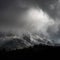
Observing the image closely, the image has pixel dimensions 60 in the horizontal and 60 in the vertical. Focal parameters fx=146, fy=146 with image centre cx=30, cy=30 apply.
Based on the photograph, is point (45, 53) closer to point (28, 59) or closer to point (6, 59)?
point (28, 59)

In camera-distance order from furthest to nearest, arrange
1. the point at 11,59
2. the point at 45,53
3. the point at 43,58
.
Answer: the point at 11,59 < the point at 45,53 < the point at 43,58

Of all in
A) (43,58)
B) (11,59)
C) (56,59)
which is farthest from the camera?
(11,59)

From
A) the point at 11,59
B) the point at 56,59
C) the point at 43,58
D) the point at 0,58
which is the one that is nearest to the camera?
the point at 56,59

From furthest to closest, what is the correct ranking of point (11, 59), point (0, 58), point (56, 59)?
point (0, 58)
point (11, 59)
point (56, 59)

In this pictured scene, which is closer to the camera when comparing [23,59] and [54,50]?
[54,50]

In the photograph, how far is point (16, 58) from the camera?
309 feet

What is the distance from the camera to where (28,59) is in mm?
84188

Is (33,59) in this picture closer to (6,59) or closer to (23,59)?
(23,59)

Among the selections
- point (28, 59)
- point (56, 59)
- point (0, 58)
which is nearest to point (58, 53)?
point (56, 59)

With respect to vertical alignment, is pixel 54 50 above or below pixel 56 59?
above

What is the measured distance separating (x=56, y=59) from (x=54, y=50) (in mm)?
10010

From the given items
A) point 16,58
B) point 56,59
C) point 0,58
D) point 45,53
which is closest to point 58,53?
point 56,59

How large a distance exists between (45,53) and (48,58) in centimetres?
855

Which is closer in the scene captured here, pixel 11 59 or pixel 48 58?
pixel 48 58
